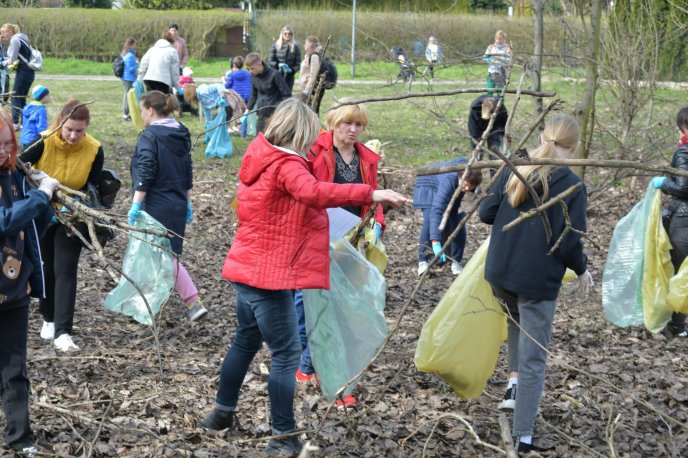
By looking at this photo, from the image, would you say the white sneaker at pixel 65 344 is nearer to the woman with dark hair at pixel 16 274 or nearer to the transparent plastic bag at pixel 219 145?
the woman with dark hair at pixel 16 274

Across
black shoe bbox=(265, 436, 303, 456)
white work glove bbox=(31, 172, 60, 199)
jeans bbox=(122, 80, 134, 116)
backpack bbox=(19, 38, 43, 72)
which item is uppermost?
white work glove bbox=(31, 172, 60, 199)

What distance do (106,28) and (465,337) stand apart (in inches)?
1159

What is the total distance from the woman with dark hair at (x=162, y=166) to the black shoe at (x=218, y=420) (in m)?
1.98

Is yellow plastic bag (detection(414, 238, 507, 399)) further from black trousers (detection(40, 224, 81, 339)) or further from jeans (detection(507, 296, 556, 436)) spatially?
black trousers (detection(40, 224, 81, 339))

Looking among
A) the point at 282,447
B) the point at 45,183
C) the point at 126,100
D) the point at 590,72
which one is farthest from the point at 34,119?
the point at 126,100

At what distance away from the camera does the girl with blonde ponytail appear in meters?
3.87

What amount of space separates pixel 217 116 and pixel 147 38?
20204mm

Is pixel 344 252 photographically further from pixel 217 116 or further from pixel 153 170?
pixel 217 116

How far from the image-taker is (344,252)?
14.5 feet

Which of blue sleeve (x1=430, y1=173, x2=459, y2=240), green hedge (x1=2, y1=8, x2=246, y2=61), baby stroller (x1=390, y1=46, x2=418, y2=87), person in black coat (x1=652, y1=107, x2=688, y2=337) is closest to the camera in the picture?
person in black coat (x1=652, y1=107, x2=688, y2=337)

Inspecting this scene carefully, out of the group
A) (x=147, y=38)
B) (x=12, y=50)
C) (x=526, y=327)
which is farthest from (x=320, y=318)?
(x=147, y=38)

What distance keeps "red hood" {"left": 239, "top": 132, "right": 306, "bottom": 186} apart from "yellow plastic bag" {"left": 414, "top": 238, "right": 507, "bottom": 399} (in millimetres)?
1226

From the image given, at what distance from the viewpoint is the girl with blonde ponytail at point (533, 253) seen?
3871 mm

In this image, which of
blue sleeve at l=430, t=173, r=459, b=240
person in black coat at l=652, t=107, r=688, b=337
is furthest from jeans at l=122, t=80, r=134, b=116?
person in black coat at l=652, t=107, r=688, b=337
